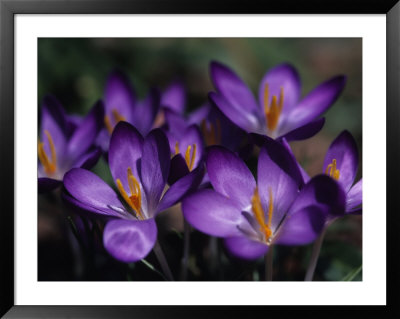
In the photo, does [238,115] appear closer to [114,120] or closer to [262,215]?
[262,215]

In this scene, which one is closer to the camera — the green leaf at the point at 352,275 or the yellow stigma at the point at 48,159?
the green leaf at the point at 352,275

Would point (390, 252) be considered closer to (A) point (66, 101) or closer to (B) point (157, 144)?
(B) point (157, 144)

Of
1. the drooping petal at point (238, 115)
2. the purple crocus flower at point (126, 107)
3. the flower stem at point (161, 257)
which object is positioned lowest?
the flower stem at point (161, 257)

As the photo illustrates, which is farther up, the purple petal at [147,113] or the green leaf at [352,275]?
the purple petal at [147,113]

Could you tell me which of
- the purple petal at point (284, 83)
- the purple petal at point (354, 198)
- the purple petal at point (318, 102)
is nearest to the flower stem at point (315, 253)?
the purple petal at point (354, 198)

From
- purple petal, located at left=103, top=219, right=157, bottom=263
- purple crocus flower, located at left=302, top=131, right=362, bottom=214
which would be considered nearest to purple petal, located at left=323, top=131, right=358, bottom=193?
purple crocus flower, located at left=302, top=131, right=362, bottom=214

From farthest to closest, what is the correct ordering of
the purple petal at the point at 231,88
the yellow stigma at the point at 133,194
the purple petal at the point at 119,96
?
1. the purple petal at the point at 119,96
2. the purple petal at the point at 231,88
3. the yellow stigma at the point at 133,194

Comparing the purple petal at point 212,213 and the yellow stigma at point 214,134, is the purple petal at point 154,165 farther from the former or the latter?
the yellow stigma at point 214,134

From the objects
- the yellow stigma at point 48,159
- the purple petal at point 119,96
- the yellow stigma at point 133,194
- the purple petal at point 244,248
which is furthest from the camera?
the purple petal at point 119,96

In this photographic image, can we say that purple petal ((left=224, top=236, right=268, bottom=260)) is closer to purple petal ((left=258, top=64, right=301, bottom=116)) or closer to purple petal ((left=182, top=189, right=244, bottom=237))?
purple petal ((left=182, top=189, right=244, bottom=237))
